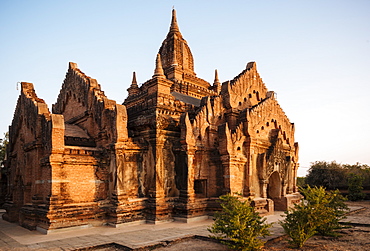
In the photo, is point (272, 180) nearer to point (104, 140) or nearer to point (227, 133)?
point (227, 133)

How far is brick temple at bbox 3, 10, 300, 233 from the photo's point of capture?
1356cm

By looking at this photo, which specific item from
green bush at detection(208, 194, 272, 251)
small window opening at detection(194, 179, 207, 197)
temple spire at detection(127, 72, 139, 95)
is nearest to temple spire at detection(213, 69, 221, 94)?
temple spire at detection(127, 72, 139, 95)

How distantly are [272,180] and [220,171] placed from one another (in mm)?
5219

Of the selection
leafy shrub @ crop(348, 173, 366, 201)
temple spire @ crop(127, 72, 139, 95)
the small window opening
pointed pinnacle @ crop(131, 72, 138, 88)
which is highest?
pointed pinnacle @ crop(131, 72, 138, 88)

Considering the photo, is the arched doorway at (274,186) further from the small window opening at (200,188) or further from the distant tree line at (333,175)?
the distant tree line at (333,175)

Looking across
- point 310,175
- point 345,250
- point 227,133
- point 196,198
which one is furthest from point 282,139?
point 310,175

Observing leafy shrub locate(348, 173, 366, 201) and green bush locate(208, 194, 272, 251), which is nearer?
green bush locate(208, 194, 272, 251)

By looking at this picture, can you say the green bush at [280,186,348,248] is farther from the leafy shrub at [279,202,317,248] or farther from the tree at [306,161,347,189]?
the tree at [306,161,347,189]

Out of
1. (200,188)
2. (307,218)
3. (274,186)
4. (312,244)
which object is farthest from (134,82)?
(312,244)

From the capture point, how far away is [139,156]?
49.7ft

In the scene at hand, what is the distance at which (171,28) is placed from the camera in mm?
26094

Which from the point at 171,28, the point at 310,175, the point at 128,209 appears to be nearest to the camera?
the point at 128,209

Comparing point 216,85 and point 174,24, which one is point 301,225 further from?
point 174,24

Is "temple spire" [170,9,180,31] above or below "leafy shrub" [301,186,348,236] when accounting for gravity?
above
